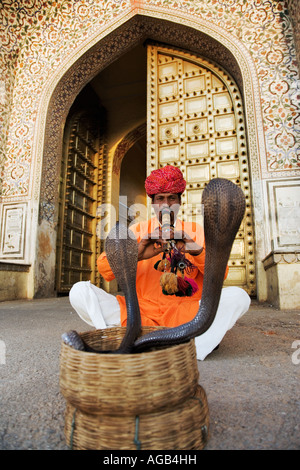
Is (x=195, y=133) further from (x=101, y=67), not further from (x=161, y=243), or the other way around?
(x=161, y=243)

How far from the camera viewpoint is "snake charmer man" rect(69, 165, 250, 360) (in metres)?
Answer: 1.15

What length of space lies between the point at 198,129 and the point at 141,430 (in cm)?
383

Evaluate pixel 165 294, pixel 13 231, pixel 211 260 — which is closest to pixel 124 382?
pixel 211 260

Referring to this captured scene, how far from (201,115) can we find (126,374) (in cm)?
392

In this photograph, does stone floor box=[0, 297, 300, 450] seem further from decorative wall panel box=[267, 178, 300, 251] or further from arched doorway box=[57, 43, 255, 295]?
arched doorway box=[57, 43, 255, 295]

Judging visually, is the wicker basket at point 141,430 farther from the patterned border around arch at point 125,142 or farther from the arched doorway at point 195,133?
the patterned border around arch at point 125,142

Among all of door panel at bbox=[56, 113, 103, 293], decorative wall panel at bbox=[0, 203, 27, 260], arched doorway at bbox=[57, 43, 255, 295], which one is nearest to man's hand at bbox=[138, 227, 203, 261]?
arched doorway at bbox=[57, 43, 255, 295]

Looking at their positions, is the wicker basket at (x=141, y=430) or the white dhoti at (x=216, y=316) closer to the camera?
the wicker basket at (x=141, y=430)

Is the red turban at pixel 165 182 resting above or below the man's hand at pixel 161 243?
above

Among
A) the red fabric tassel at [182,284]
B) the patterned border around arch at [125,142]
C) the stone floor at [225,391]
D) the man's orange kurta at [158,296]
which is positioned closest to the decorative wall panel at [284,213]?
the stone floor at [225,391]

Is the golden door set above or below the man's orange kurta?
above

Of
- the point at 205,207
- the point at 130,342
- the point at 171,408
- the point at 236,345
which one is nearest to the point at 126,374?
the point at 171,408

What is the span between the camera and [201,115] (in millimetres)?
3912

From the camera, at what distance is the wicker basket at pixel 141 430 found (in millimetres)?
519
